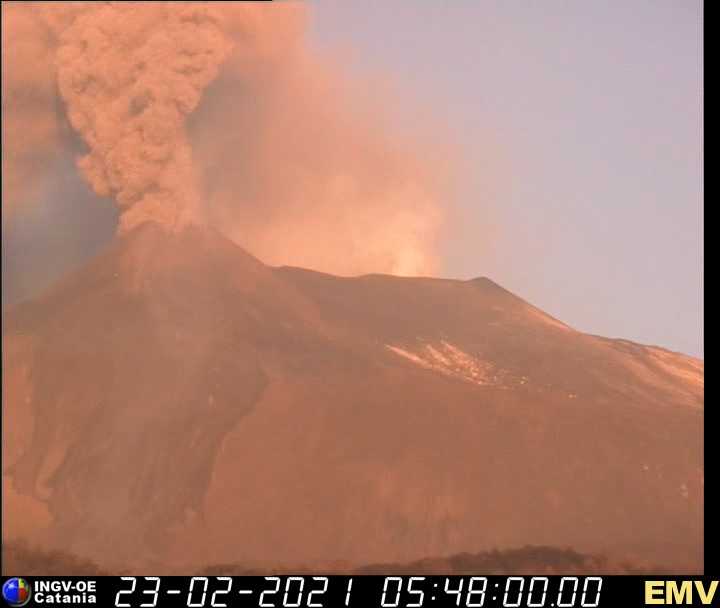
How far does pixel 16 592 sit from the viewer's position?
42.7 meters

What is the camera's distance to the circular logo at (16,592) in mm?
42312

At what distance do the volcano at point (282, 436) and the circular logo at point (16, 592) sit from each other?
5350 millimetres

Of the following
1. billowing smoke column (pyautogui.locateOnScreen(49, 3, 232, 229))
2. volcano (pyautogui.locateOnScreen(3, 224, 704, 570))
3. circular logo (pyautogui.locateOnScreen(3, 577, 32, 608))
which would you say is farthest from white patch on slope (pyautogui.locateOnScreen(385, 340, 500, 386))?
circular logo (pyautogui.locateOnScreen(3, 577, 32, 608))

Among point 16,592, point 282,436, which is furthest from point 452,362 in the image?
point 16,592

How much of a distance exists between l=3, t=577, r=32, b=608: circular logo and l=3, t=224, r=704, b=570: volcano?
5.35m

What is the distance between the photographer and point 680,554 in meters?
63.0

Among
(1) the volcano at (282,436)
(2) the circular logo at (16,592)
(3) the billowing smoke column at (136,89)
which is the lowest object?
(2) the circular logo at (16,592)

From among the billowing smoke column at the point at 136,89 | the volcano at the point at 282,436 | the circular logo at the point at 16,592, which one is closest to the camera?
the circular logo at the point at 16,592

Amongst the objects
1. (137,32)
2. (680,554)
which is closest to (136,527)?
(680,554)

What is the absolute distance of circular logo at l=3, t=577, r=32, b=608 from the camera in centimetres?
4231

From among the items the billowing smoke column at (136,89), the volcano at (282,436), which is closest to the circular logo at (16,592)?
the volcano at (282,436)

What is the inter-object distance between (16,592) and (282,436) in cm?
2260

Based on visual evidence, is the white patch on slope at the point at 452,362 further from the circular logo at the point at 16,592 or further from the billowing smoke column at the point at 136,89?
the circular logo at the point at 16,592

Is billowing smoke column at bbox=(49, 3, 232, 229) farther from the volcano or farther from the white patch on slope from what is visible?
the white patch on slope
